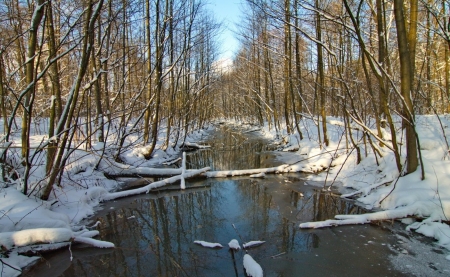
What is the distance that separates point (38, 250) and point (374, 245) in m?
5.39

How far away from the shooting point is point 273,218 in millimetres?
6000


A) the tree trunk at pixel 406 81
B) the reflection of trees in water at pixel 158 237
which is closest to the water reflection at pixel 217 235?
the reflection of trees in water at pixel 158 237

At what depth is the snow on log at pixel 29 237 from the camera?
396 cm

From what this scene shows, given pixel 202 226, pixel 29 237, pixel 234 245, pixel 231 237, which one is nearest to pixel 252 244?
pixel 234 245

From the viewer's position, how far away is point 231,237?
200 inches

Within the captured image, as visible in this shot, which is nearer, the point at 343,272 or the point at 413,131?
the point at 343,272

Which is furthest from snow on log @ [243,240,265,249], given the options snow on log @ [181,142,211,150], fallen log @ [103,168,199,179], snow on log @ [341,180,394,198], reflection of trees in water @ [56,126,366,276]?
snow on log @ [181,142,211,150]

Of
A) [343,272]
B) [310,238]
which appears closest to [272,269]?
[343,272]

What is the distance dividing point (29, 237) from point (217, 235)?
2915 millimetres

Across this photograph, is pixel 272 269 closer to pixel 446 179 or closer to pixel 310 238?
pixel 310 238

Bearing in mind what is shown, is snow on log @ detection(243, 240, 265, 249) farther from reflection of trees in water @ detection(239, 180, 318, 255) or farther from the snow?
the snow

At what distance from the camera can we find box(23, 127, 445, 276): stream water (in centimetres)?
405

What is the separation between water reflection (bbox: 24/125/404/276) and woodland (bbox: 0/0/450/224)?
64.3 inches

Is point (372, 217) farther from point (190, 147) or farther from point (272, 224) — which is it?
point (190, 147)
